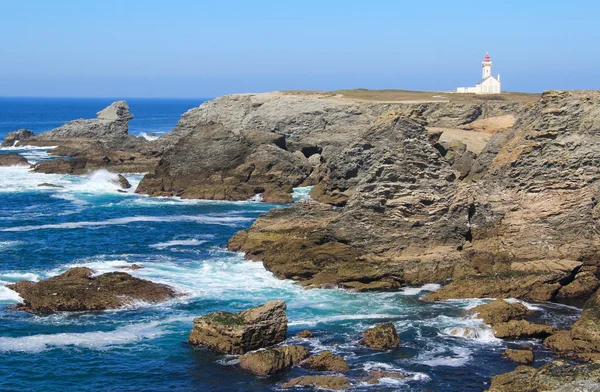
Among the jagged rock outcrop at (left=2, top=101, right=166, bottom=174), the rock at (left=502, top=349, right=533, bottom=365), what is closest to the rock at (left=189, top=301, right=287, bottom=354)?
the rock at (left=502, top=349, right=533, bottom=365)

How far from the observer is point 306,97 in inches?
4151

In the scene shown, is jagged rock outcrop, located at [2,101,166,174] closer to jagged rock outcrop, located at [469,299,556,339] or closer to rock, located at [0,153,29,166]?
rock, located at [0,153,29,166]

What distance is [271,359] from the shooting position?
1095 inches

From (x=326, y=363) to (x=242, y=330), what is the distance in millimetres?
3542

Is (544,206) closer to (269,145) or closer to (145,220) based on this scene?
(145,220)

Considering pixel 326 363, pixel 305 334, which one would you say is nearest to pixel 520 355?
pixel 326 363

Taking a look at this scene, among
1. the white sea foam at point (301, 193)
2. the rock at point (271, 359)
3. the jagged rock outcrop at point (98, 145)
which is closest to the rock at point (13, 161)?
the jagged rock outcrop at point (98, 145)

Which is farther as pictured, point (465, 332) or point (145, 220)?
point (145, 220)

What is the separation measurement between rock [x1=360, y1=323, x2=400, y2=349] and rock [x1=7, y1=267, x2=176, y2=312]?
11360 mm

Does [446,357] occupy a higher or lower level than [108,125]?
lower

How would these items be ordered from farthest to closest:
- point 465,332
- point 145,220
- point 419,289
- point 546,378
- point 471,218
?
1. point 145,220
2. point 471,218
3. point 419,289
4. point 465,332
5. point 546,378

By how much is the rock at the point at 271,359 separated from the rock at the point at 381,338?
9.74 ft

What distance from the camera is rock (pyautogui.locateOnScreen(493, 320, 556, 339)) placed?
A: 103 ft

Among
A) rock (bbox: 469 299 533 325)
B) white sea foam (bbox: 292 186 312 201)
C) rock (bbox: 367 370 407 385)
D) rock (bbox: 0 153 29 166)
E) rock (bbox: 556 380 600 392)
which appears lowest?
rock (bbox: 367 370 407 385)
